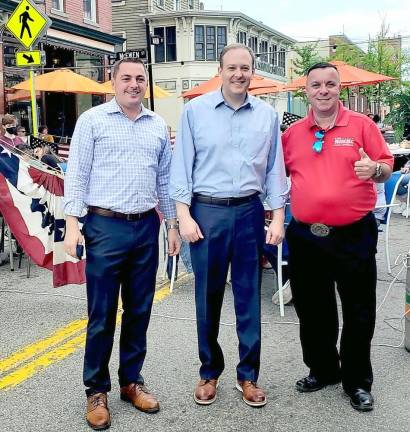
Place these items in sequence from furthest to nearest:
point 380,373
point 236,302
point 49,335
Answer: point 49,335
point 380,373
point 236,302

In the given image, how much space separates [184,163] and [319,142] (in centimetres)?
77

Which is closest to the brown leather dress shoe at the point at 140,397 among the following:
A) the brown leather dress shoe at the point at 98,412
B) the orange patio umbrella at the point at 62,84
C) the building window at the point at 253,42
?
the brown leather dress shoe at the point at 98,412

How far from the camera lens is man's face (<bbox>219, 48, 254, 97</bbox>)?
10.8 feet

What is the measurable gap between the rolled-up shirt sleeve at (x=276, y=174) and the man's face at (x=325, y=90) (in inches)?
10.1

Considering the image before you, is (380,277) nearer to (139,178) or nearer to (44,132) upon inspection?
(139,178)

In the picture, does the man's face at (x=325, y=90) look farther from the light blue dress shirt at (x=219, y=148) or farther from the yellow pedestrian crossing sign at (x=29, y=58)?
the yellow pedestrian crossing sign at (x=29, y=58)

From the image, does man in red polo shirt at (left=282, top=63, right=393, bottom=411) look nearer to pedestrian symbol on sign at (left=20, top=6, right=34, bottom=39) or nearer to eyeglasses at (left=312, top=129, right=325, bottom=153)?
eyeglasses at (left=312, top=129, right=325, bottom=153)

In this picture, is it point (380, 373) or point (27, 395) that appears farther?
point (380, 373)

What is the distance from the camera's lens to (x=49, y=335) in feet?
15.5

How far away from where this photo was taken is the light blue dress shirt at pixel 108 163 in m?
3.23

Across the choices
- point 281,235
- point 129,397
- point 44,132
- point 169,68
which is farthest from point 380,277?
point 169,68

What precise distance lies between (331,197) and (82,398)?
1.89 meters

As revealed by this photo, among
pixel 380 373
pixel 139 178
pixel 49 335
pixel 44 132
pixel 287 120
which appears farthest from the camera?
pixel 44 132

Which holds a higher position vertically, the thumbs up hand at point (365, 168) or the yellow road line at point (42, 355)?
the thumbs up hand at point (365, 168)
